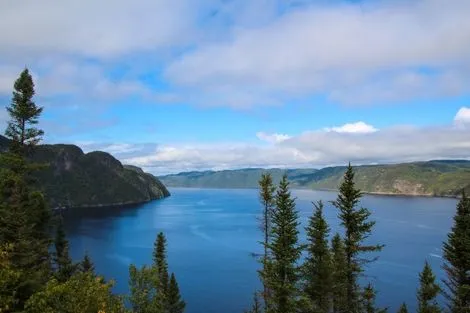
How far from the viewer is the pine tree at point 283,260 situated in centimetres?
3741

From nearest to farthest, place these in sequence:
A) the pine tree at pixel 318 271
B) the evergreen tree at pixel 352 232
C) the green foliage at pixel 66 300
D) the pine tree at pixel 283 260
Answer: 1. the green foliage at pixel 66 300
2. the pine tree at pixel 283 260
3. the evergreen tree at pixel 352 232
4. the pine tree at pixel 318 271

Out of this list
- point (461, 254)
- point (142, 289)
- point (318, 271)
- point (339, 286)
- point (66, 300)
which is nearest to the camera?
point (66, 300)

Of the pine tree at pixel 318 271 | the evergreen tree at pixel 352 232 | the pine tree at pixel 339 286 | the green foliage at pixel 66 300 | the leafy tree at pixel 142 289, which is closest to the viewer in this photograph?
the green foliage at pixel 66 300

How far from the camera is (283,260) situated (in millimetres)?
38219

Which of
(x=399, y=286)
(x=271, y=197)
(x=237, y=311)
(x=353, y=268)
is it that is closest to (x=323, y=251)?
(x=353, y=268)

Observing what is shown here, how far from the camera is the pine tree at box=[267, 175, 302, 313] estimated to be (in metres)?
37.4

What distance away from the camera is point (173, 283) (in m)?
79.2

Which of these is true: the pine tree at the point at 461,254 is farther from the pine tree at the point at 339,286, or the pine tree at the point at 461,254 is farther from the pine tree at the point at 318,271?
the pine tree at the point at 318,271

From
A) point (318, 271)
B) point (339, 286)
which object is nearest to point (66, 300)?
point (318, 271)

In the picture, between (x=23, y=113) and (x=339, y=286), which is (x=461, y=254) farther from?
(x=23, y=113)

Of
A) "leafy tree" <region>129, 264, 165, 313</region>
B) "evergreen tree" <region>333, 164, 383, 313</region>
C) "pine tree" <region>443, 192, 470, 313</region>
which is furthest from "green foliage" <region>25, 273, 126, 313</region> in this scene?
"pine tree" <region>443, 192, 470, 313</region>

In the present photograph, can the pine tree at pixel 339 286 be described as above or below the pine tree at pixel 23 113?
below

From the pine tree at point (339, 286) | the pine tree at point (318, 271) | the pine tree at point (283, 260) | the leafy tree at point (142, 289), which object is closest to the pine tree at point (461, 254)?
the pine tree at point (339, 286)

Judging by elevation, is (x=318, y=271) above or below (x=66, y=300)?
below
